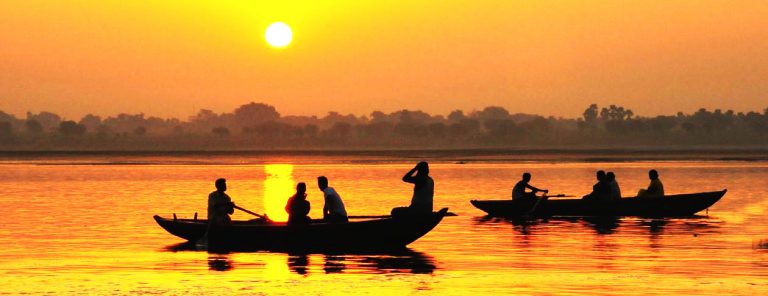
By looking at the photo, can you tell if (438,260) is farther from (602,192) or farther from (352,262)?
(602,192)

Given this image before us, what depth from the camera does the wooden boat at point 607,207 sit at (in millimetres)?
41188

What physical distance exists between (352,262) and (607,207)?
54.5 ft

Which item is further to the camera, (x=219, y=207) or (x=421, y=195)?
(x=219, y=207)

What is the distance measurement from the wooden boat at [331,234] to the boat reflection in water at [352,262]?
416 mm

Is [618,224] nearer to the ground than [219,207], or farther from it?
nearer to the ground

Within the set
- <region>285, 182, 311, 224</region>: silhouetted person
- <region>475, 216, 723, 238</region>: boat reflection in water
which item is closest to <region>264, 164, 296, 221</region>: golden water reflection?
<region>475, 216, 723, 238</region>: boat reflection in water

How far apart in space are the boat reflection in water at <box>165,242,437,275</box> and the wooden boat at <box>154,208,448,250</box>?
0.42 metres

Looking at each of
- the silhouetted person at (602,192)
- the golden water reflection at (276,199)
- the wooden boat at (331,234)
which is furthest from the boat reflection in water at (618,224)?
the golden water reflection at (276,199)

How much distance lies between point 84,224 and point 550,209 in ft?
48.0

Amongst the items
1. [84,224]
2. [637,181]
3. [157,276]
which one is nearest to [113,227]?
[84,224]

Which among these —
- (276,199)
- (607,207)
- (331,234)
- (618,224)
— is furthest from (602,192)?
(276,199)

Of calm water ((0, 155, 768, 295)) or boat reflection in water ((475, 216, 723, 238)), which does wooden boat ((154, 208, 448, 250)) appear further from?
boat reflection in water ((475, 216, 723, 238))

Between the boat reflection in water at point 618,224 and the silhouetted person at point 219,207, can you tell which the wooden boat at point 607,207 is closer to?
the boat reflection in water at point 618,224

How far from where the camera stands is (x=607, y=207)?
41250 millimetres
